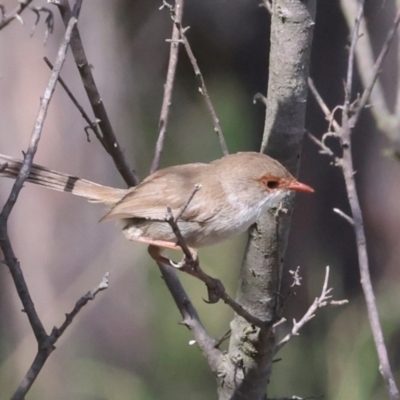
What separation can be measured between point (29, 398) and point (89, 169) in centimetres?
217

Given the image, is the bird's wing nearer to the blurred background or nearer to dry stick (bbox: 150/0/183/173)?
dry stick (bbox: 150/0/183/173)

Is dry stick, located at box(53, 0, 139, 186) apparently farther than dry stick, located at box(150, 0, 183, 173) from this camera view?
No

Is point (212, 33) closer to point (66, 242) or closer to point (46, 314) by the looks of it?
point (66, 242)

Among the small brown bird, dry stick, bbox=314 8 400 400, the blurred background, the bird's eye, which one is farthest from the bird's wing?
the blurred background

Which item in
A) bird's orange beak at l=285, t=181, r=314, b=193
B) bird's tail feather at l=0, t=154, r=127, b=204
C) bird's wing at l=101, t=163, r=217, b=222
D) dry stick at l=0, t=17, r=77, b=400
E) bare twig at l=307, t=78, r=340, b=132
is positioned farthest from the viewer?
bird's tail feather at l=0, t=154, r=127, b=204

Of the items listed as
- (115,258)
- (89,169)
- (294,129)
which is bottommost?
(115,258)

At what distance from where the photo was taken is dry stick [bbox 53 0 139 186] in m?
2.26

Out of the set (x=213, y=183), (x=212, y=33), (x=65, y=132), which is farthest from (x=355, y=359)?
(x=212, y=33)

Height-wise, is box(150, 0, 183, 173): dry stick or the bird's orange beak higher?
box(150, 0, 183, 173): dry stick

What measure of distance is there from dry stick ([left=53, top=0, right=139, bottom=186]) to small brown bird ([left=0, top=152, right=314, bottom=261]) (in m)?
0.12

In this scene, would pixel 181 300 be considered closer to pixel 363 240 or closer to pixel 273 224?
pixel 273 224

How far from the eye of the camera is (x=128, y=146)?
6156mm

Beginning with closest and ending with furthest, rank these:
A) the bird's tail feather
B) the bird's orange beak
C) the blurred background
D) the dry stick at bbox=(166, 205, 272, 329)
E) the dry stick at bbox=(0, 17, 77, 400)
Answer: the dry stick at bbox=(0, 17, 77, 400) < the dry stick at bbox=(166, 205, 272, 329) < the bird's orange beak < the bird's tail feather < the blurred background

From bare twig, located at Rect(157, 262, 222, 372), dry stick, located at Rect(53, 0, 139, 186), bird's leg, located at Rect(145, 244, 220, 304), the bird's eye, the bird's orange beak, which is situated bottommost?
bare twig, located at Rect(157, 262, 222, 372)
